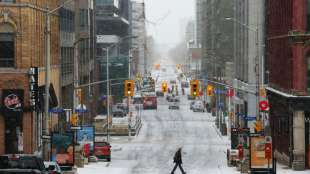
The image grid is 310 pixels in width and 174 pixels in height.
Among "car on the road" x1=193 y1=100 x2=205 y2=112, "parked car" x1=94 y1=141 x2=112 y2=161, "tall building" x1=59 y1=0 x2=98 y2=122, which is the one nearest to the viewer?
"parked car" x1=94 y1=141 x2=112 y2=161

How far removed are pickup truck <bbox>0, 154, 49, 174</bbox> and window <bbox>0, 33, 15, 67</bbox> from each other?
1270 inches

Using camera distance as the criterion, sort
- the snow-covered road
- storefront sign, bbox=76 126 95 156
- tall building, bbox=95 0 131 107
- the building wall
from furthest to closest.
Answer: tall building, bbox=95 0 131 107, storefront sign, bbox=76 126 95 156, the building wall, the snow-covered road

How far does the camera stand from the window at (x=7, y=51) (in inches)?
2437

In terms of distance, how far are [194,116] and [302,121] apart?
68788 millimetres

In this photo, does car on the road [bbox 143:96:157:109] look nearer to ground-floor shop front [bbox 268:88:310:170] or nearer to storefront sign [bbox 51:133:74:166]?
ground-floor shop front [bbox 268:88:310:170]

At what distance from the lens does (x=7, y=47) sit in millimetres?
62031

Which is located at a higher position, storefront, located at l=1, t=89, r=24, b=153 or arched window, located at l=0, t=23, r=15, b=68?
arched window, located at l=0, t=23, r=15, b=68

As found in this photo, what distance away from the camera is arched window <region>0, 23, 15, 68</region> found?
61.7 metres

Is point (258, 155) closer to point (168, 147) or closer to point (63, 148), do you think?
point (63, 148)

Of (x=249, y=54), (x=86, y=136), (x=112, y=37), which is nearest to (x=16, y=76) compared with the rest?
(x=86, y=136)

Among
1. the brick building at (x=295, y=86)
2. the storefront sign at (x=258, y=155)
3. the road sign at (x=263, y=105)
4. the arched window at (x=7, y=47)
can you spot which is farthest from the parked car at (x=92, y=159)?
the storefront sign at (x=258, y=155)

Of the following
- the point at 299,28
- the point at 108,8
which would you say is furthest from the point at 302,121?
the point at 108,8

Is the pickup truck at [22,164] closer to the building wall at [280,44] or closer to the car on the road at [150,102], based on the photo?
the building wall at [280,44]

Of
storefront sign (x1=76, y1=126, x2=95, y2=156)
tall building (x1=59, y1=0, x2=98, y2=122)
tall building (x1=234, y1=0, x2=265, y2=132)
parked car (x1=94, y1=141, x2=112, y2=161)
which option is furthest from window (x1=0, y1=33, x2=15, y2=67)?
tall building (x1=234, y1=0, x2=265, y2=132)
